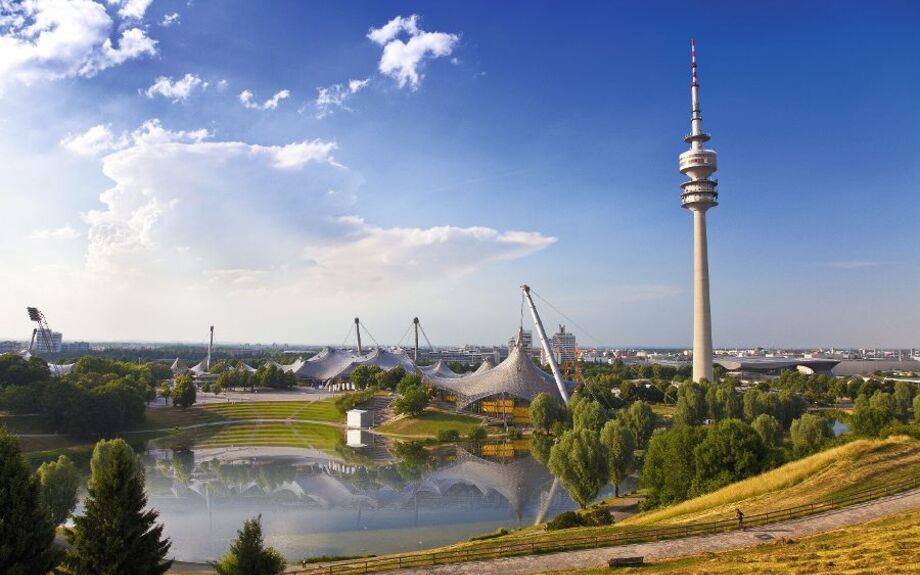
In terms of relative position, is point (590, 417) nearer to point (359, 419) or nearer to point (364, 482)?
point (364, 482)

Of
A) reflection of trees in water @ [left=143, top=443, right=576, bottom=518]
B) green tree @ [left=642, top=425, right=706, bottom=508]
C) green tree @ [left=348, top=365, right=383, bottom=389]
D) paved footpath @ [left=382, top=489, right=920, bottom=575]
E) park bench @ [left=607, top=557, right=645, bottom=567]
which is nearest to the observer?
park bench @ [left=607, top=557, right=645, bottom=567]

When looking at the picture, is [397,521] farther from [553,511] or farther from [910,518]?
[910,518]

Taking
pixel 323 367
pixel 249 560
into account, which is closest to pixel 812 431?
pixel 249 560

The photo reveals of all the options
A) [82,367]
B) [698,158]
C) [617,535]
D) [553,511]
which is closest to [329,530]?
[553,511]

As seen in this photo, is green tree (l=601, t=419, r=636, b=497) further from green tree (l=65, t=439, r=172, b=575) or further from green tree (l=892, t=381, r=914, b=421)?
green tree (l=892, t=381, r=914, b=421)

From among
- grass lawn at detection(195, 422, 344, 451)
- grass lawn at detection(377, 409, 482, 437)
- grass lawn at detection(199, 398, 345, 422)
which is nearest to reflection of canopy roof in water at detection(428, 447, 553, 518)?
grass lawn at detection(377, 409, 482, 437)
